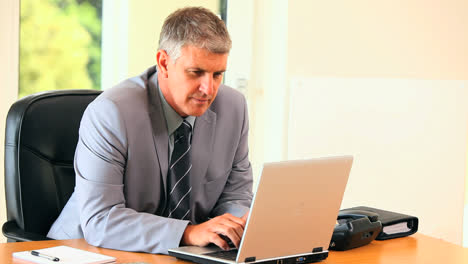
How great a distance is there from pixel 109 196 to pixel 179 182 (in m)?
0.25

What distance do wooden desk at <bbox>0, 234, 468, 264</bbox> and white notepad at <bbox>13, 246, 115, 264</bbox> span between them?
0.11 feet

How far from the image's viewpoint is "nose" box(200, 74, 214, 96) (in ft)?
6.17

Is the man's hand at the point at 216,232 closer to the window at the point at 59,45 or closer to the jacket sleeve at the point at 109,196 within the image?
the jacket sleeve at the point at 109,196

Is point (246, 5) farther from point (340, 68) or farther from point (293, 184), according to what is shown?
point (293, 184)

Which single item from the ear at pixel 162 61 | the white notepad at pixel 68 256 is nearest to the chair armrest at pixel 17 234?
the white notepad at pixel 68 256

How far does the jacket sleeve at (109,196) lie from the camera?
165 centimetres

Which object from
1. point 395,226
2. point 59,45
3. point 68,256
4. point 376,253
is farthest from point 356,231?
point 59,45

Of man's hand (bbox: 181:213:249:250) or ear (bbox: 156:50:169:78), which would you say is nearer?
man's hand (bbox: 181:213:249:250)

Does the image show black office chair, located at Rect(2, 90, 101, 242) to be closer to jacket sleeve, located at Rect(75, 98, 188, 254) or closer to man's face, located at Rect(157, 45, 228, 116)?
jacket sleeve, located at Rect(75, 98, 188, 254)

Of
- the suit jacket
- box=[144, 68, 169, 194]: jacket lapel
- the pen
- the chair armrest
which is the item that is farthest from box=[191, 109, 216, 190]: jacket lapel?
the pen

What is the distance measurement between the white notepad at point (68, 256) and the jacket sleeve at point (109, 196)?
0.13 meters

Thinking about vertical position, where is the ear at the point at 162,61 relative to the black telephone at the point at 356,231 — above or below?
above

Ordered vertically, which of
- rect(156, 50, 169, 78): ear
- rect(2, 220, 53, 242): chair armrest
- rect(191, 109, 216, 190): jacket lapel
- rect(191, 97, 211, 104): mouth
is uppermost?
rect(156, 50, 169, 78): ear

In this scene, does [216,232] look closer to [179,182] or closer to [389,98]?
[179,182]
